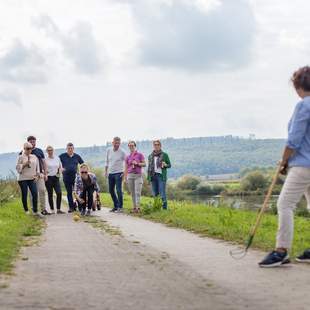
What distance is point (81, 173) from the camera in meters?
18.9

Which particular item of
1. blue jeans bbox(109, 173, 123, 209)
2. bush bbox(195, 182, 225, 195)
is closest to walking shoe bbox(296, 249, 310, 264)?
blue jeans bbox(109, 173, 123, 209)

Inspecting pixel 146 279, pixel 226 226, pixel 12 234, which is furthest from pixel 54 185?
pixel 146 279

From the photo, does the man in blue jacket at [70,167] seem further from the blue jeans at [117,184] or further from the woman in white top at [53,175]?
the blue jeans at [117,184]

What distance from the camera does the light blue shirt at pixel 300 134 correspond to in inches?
300

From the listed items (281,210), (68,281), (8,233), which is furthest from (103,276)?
(8,233)

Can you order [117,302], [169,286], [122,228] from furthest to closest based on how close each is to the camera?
1. [122,228]
2. [169,286]
3. [117,302]

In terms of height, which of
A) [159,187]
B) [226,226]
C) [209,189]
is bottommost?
[209,189]

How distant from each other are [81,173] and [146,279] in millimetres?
12389

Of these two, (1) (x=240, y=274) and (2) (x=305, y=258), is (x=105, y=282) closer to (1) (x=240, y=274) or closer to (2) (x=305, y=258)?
(1) (x=240, y=274)

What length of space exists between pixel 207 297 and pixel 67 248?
4.15 m

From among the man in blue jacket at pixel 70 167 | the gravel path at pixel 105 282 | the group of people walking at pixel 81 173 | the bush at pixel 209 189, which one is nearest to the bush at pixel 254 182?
the bush at pixel 209 189

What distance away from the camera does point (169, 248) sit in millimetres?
9594

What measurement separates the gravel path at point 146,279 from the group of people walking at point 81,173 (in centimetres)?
740

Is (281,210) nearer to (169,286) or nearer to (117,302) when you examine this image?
(169,286)
